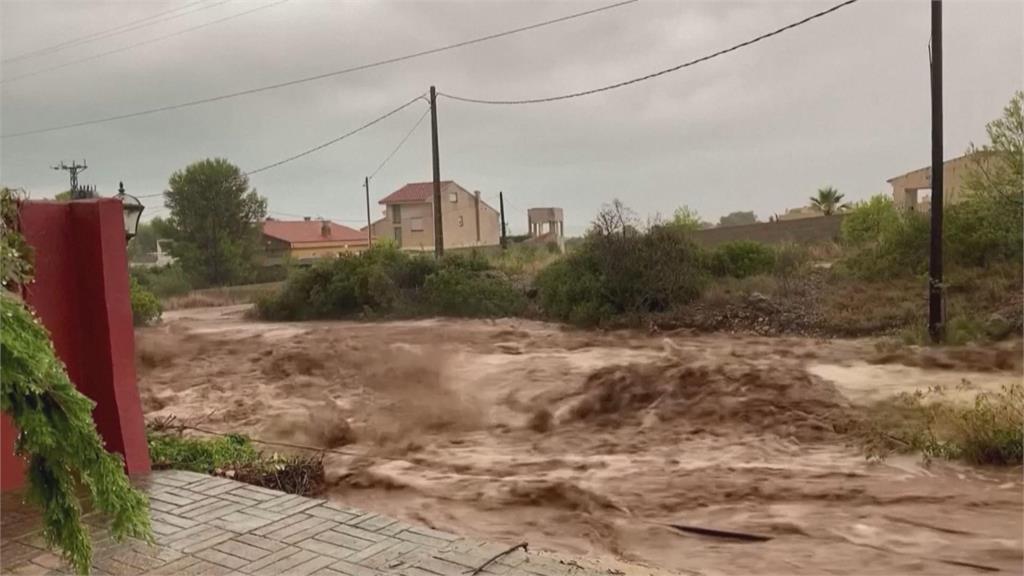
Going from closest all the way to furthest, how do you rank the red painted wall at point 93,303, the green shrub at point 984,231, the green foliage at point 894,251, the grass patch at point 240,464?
the red painted wall at point 93,303 → the grass patch at point 240,464 → the green shrub at point 984,231 → the green foliage at point 894,251

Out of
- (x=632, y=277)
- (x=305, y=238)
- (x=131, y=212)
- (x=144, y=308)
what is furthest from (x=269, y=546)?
(x=305, y=238)

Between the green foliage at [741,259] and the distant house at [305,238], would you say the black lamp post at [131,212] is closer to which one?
the green foliage at [741,259]

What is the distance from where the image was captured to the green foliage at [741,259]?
20156mm

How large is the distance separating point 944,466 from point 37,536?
22.8 feet

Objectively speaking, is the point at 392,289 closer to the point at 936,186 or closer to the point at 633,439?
the point at 936,186

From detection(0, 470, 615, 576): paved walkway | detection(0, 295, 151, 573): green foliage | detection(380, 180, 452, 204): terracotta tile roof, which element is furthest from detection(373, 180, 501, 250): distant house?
detection(0, 295, 151, 573): green foliage

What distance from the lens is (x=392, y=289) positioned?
22.9m

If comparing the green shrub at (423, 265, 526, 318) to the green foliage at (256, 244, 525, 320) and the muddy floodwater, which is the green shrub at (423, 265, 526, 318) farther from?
the muddy floodwater

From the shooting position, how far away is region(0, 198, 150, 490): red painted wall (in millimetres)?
5344

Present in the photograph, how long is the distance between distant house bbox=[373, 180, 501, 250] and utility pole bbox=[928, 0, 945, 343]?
32.7 metres

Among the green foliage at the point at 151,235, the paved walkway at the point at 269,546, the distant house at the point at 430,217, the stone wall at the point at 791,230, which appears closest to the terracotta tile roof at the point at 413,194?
the distant house at the point at 430,217

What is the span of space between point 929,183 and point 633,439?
2065 centimetres

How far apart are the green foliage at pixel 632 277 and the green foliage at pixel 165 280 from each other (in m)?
20.2

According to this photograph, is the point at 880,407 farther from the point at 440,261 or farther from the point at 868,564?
the point at 440,261
